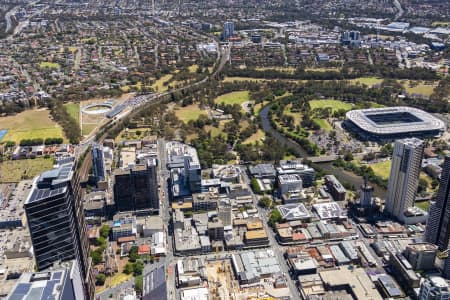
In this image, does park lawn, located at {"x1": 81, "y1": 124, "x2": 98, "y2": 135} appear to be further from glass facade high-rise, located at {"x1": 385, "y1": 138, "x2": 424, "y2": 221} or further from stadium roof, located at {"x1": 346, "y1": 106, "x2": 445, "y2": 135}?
glass facade high-rise, located at {"x1": 385, "y1": 138, "x2": 424, "y2": 221}

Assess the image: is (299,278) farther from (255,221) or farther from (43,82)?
(43,82)

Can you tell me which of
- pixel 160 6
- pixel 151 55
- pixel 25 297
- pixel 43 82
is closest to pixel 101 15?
pixel 160 6

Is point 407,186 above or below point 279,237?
above

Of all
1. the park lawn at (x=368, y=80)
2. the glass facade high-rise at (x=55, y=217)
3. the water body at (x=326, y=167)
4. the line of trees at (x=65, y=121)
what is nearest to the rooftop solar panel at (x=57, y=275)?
the glass facade high-rise at (x=55, y=217)

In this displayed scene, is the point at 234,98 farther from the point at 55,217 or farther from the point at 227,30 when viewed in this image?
the point at 55,217

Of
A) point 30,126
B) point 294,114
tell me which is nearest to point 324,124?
point 294,114

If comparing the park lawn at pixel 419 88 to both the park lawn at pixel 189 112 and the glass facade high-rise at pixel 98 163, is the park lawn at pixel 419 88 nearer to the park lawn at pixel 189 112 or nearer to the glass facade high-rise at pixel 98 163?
the park lawn at pixel 189 112
